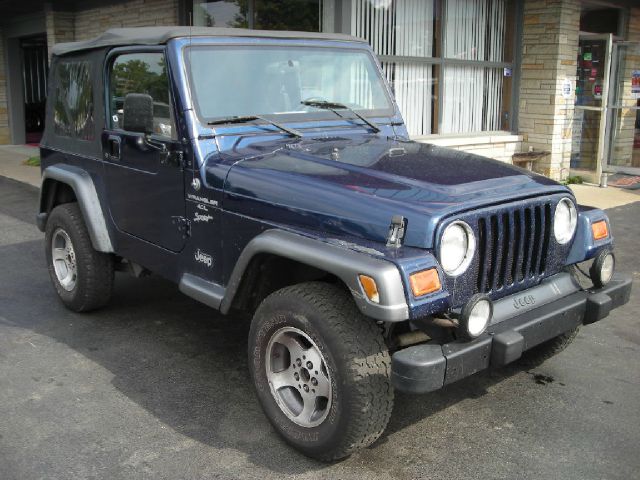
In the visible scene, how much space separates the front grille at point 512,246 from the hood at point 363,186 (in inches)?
3.6

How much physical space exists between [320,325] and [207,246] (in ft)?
3.52

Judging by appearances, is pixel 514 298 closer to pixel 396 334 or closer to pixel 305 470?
pixel 396 334

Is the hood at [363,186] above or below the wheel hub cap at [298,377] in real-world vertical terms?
above

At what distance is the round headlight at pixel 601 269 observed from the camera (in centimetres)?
366

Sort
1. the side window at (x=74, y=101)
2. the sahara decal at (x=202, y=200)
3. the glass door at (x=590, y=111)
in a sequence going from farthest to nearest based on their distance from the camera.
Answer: the glass door at (x=590, y=111) → the side window at (x=74, y=101) → the sahara decal at (x=202, y=200)

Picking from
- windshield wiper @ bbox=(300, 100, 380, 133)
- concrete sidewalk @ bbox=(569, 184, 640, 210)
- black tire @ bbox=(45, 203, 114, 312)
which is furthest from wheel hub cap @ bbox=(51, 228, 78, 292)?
concrete sidewalk @ bbox=(569, 184, 640, 210)

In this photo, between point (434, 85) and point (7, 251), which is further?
point (434, 85)

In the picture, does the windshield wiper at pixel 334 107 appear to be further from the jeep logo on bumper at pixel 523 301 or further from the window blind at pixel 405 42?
the window blind at pixel 405 42

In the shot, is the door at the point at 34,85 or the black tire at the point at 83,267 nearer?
the black tire at the point at 83,267

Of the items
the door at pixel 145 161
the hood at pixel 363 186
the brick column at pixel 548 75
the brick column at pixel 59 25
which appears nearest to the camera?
the hood at pixel 363 186

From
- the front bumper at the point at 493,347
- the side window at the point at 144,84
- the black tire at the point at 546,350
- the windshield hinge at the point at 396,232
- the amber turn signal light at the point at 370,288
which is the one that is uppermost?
the side window at the point at 144,84

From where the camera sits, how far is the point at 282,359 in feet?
11.1

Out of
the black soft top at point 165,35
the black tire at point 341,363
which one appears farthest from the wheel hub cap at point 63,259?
the black tire at point 341,363

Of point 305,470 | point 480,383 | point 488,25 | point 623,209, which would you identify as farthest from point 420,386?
point 488,25
